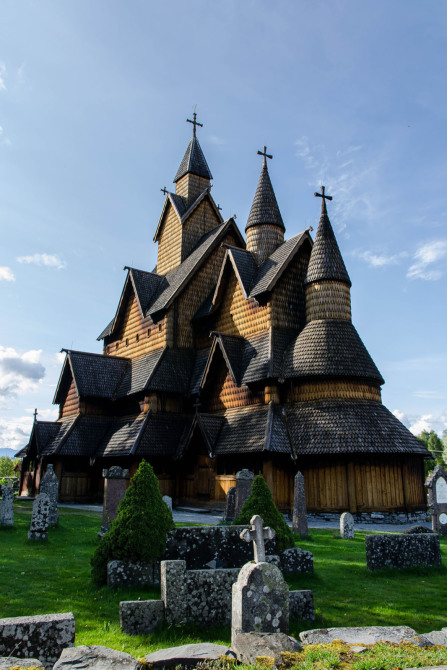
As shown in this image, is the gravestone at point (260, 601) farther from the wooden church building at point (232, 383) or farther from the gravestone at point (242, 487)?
the wooden church building at point (232, 383)

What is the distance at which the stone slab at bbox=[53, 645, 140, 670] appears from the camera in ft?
13.1

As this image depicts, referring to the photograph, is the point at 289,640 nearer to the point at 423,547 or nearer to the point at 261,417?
the point at 423,547

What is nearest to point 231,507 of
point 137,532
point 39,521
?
point 39,521

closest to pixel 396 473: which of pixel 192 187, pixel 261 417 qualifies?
pixel 261 417

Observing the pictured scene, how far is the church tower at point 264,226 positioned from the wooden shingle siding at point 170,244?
5480mm

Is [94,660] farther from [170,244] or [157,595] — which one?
[170,244]

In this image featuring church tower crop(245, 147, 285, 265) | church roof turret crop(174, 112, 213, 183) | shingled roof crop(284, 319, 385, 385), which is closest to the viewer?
shingled roof crop(284, 319, 385, 385)

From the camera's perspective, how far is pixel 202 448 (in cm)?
2436

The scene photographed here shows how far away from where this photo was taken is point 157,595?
7.33 m

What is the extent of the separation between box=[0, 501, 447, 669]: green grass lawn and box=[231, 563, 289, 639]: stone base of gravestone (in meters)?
1.03

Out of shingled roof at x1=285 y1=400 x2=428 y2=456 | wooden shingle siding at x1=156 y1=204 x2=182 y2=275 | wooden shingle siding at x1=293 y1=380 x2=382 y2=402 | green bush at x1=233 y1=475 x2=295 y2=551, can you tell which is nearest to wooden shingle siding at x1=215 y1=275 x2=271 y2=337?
wooden shingle siding at x1=293 y1=380 x2=382 y2=402

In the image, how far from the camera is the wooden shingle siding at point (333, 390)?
2142 cm

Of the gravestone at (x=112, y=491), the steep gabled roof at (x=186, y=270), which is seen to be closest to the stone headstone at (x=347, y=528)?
the gravestone at (x=112, y=491)

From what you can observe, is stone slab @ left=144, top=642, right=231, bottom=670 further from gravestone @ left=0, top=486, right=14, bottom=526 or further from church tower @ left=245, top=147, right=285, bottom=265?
church tower @ left=245, top=147, right=285, bottom=265
